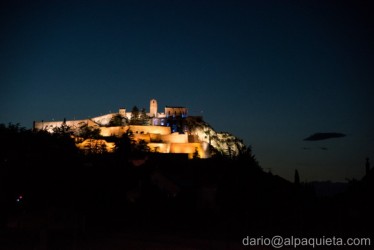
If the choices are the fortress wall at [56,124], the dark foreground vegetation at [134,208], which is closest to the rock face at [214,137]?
the fortress wall at [56,124]

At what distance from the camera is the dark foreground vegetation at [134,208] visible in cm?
2083

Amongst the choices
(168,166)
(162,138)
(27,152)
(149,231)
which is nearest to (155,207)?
(149,231)

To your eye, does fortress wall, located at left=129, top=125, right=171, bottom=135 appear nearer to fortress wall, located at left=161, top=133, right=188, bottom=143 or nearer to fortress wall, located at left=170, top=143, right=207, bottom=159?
fortress wall, located at left=161, top=133, right=188, bottom=143

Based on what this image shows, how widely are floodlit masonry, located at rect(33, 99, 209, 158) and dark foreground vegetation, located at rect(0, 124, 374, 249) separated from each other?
42.7 metres

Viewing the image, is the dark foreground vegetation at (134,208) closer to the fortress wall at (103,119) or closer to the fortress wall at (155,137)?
the fortress wall at (155,137)

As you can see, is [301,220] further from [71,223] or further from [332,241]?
[71,223]

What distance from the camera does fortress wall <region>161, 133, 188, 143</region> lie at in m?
86.4

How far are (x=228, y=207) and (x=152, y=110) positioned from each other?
8219 cm

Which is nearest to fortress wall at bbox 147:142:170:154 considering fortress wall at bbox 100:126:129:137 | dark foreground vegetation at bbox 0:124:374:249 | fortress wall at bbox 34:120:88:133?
fortress wall at bbox 100:126:129:137

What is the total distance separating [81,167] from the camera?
28.6 m

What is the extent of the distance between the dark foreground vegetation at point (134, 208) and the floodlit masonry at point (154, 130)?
140 ft

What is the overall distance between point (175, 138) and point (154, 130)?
5.13 metres

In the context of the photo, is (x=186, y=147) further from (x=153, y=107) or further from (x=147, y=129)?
(x=153, y=107)

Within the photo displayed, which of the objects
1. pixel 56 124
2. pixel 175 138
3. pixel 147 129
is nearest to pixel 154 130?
pixel 147 129
